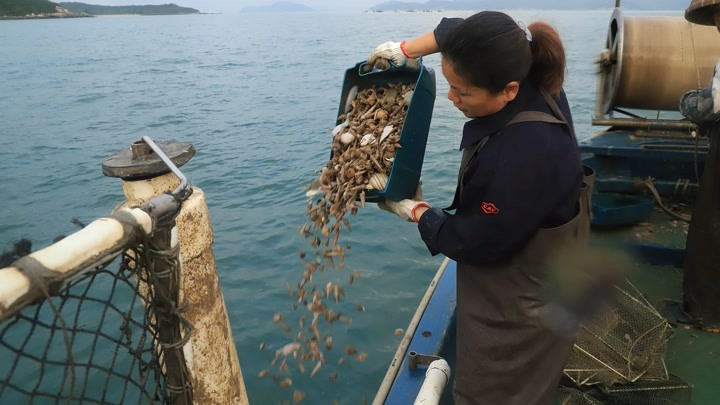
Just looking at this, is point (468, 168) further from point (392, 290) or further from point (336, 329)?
point (392, 290)

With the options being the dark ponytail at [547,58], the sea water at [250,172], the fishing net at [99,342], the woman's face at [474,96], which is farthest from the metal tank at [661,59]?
the fishing net at [99,342]

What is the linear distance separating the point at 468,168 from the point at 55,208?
8.29 meters

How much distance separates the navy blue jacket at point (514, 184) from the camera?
1.63 m

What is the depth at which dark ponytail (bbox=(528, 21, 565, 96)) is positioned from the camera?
1732 millimetres

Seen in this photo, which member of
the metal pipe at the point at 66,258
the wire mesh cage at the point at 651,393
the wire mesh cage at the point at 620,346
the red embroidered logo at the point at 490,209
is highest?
the metal pipe at the point at 66,258

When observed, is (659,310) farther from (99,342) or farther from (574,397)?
(99,342)

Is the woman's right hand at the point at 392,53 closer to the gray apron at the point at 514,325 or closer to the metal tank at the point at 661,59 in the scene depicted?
the gray apron at the point at 514,325

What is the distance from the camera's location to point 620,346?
9.62 ft

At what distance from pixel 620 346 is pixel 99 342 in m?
4.47

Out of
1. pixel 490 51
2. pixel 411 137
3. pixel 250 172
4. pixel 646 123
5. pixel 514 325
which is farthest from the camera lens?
pixel 250 172

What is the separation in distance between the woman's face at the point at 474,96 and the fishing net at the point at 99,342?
102 centimetres

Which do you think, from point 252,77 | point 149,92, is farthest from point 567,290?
point 252,77

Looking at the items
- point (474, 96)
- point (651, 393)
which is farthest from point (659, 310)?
point (474, 96)

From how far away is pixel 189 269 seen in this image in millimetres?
1900
